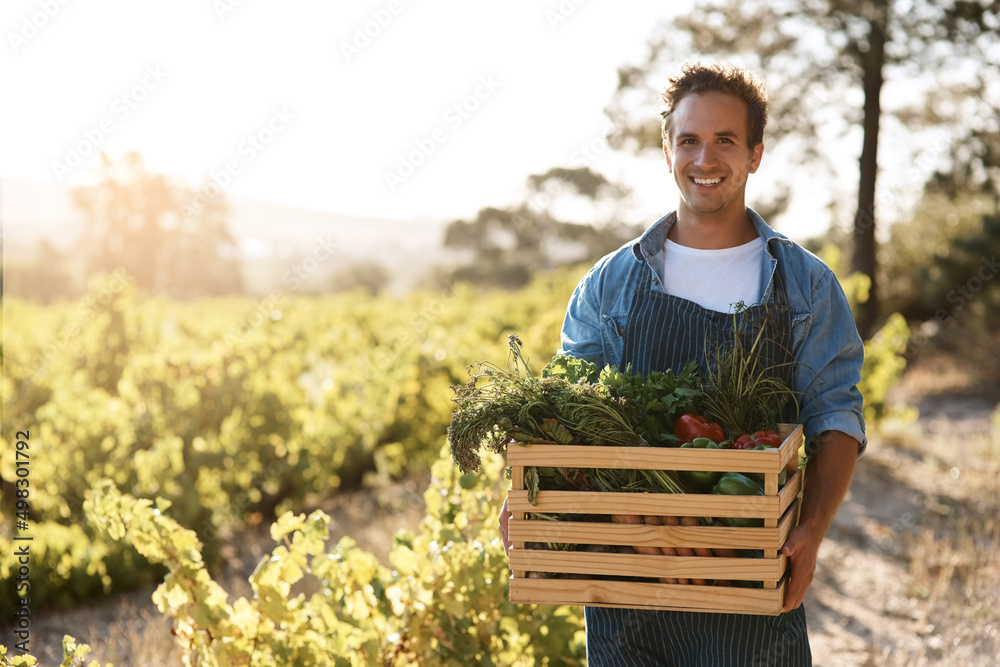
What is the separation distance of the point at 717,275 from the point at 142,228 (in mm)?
44219

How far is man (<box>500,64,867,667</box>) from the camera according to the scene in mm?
2109

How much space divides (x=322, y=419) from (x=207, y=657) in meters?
3.88

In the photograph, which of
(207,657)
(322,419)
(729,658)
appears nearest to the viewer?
(729,658)

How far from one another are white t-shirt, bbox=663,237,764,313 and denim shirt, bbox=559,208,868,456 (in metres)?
0.03

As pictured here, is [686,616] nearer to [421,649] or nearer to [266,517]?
[421,649]

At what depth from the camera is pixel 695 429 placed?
1.94 m

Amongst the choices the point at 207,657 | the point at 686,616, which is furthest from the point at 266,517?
the point at 686,616

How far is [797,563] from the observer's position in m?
1.94

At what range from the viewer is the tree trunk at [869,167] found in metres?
12.0

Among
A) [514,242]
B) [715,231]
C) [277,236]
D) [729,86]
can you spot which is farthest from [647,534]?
[277,236]

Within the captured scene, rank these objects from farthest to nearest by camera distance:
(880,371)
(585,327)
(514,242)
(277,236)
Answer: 1. (277,236)
2. (514,242)
3. (880,371)
4. (585,327)

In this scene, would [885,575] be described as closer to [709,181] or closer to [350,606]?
[350,606]

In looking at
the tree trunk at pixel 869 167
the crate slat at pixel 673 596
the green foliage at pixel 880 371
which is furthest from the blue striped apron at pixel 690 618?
the tree trunk at pixel 869 167

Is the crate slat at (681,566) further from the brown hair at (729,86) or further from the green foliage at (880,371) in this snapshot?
the green foliage at (880,371)
